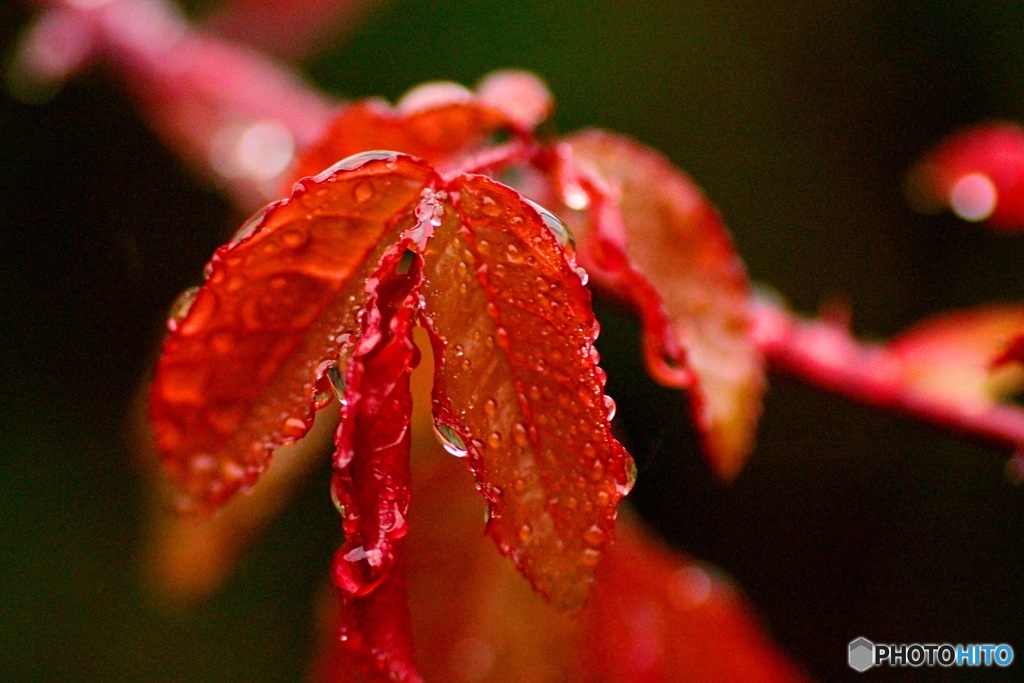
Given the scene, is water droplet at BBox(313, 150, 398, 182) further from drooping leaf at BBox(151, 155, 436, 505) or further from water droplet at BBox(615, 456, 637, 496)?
water droplet at BBox(615, 456, 637, 496)

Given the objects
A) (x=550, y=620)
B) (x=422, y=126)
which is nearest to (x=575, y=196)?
(x=422, y=126)

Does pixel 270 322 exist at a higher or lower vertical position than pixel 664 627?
higher

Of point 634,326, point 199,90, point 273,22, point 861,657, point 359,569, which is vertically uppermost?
point 273,22

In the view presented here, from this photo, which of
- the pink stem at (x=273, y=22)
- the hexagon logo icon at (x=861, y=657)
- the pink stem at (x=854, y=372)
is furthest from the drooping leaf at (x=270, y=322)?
the pink stem at (x=273, y=22)

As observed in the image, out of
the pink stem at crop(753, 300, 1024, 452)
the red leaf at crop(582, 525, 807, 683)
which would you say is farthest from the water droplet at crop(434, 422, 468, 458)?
the red leaf at crop(582, 525, 807, 683)

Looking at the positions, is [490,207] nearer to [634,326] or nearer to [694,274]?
[694,274]

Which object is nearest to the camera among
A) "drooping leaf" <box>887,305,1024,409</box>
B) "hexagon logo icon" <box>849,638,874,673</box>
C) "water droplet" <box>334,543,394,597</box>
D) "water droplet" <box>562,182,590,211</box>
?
"water droplet" <box>334,543,394,597</box>

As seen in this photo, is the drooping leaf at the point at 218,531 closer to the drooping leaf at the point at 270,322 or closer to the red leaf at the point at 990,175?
the drooping leaf at the point at 270,322

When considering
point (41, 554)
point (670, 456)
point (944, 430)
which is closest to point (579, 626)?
point (944, 430)
